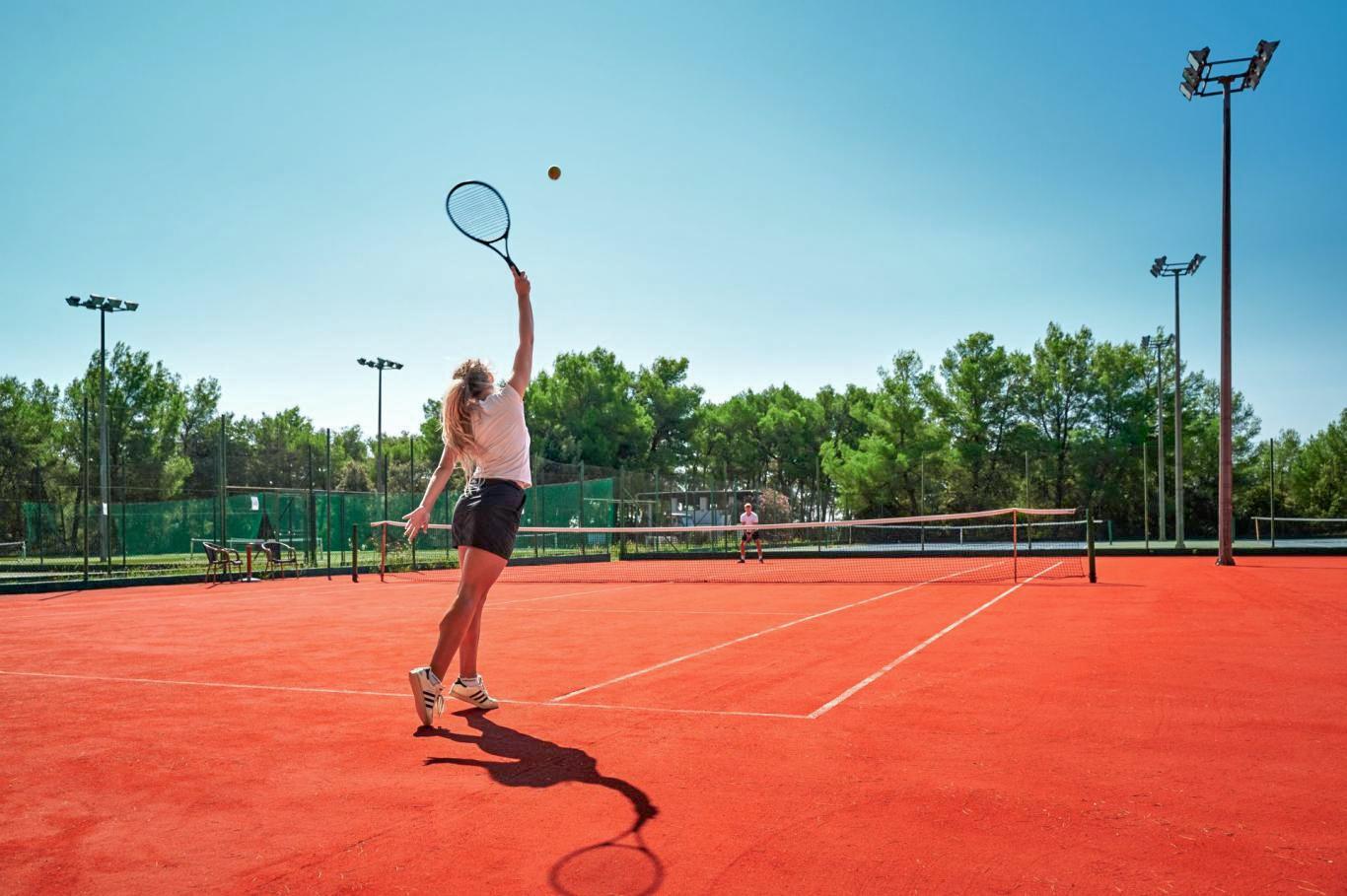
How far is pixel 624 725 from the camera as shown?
451 cm

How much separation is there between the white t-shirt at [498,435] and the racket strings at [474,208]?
1788mm

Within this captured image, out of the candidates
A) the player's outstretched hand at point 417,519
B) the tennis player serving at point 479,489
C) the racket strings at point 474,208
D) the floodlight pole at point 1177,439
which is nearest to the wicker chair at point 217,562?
the racket strings at point 474,208

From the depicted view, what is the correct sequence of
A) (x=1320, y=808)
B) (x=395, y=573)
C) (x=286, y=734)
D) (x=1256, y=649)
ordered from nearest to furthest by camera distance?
(x=1320, y=808) → (x=286, y=734) → (x=1256, y=649) → (x=395, y=573)

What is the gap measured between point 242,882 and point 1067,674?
4.77 meters

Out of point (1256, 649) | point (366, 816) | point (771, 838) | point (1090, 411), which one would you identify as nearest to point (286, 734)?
point (366, 816)

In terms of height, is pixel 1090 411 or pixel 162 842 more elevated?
pixel 1090 411

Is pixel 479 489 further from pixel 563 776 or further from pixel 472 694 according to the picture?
pixel 563 776

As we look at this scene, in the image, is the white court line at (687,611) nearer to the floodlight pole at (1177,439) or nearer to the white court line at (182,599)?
the white court line at (182,599)

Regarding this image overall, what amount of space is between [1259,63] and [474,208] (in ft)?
65.5

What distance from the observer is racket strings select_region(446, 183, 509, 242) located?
6102mm

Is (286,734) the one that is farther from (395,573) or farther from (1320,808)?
(395,573)

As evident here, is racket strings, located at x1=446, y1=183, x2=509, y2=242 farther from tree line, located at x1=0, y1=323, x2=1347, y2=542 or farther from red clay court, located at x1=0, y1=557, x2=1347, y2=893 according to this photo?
tree line, located at x1=0, y1=323, x2=1347, y2=542

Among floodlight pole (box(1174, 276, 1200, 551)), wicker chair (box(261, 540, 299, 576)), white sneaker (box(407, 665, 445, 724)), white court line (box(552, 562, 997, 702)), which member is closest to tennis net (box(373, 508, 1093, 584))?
wicker chair (box(261, 540, 299, 576))

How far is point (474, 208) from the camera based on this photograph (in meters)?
6.16
